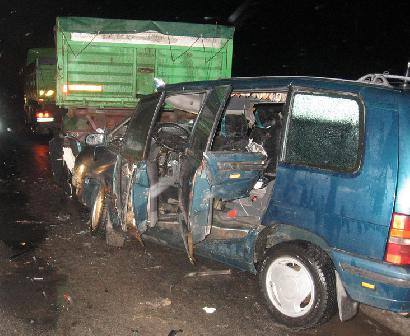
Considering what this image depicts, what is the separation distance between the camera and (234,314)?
12.7ft

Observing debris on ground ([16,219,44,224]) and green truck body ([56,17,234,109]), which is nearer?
debris on ground ([16,219,44,224])

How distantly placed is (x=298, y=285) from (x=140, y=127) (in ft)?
8.53

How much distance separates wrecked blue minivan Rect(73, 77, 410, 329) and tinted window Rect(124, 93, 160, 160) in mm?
18

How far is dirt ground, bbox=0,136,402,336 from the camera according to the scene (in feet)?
11.8

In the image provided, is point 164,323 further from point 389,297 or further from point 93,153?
point 93,153

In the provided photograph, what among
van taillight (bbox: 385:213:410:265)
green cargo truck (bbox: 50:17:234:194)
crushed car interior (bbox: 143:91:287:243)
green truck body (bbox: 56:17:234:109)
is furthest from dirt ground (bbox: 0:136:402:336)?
green truck body (bbox: 56:17:234:109)

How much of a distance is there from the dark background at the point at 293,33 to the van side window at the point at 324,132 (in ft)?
59.9

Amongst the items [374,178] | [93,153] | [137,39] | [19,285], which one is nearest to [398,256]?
[374,178]

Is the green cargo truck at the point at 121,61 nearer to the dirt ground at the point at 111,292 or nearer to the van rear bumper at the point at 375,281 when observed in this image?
the dirt ground at the point at 111,292

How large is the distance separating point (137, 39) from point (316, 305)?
7156 mm

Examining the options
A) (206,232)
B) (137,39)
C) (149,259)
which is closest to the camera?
(206,232)

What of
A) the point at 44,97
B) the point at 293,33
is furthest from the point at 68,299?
the point at 293,33

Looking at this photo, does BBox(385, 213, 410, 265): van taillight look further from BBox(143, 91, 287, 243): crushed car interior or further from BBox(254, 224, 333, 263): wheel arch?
BBox(143, 91, 287, 243): crushed car interior

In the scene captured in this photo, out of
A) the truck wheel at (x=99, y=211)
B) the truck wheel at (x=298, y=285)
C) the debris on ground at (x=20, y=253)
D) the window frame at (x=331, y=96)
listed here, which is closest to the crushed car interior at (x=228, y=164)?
the truck wheel at (x=298, y=285)
